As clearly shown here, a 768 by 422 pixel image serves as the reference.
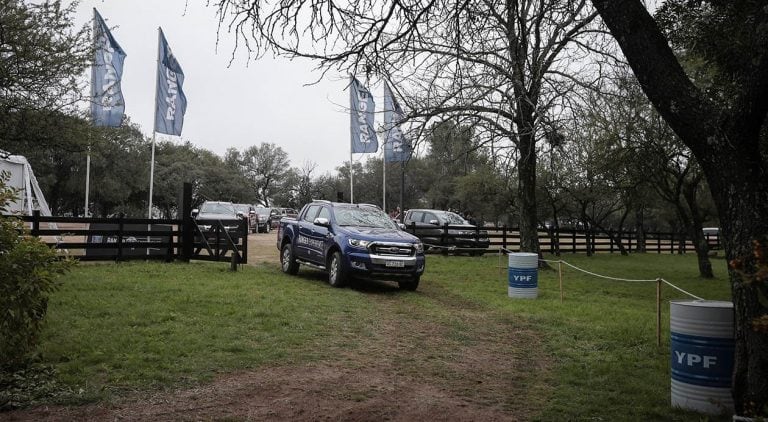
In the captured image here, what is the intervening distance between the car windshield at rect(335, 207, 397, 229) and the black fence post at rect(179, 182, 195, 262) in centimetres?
491

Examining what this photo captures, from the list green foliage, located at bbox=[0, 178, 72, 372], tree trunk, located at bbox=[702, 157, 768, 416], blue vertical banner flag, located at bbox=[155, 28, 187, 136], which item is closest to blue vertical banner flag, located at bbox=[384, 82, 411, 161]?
green foliage, located at bbox=[0, 178, 72, 372]

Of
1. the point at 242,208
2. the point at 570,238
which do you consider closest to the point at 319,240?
the point at 242,208

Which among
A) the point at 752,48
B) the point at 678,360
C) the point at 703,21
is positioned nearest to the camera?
the point at 752,48

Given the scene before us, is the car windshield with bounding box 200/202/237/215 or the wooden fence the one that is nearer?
the wooden fence

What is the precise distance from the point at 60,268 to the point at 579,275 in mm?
16134

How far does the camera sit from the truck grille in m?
12.6

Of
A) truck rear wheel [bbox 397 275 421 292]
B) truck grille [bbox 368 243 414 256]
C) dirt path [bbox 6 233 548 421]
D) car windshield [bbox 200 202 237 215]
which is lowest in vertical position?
dirt path [bbox 6 233 548 421]

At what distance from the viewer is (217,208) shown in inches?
1065

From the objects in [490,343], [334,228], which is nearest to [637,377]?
[490,343]

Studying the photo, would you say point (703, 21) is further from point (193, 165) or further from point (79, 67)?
point (193, 165)

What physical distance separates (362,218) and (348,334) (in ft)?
19.7

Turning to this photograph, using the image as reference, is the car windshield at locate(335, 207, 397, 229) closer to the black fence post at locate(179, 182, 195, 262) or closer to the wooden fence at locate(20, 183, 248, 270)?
the wooden fence at locate(20, 183, 248, 270)

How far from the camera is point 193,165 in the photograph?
66125 mm

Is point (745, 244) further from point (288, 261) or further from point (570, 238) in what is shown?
point (570, 238)
